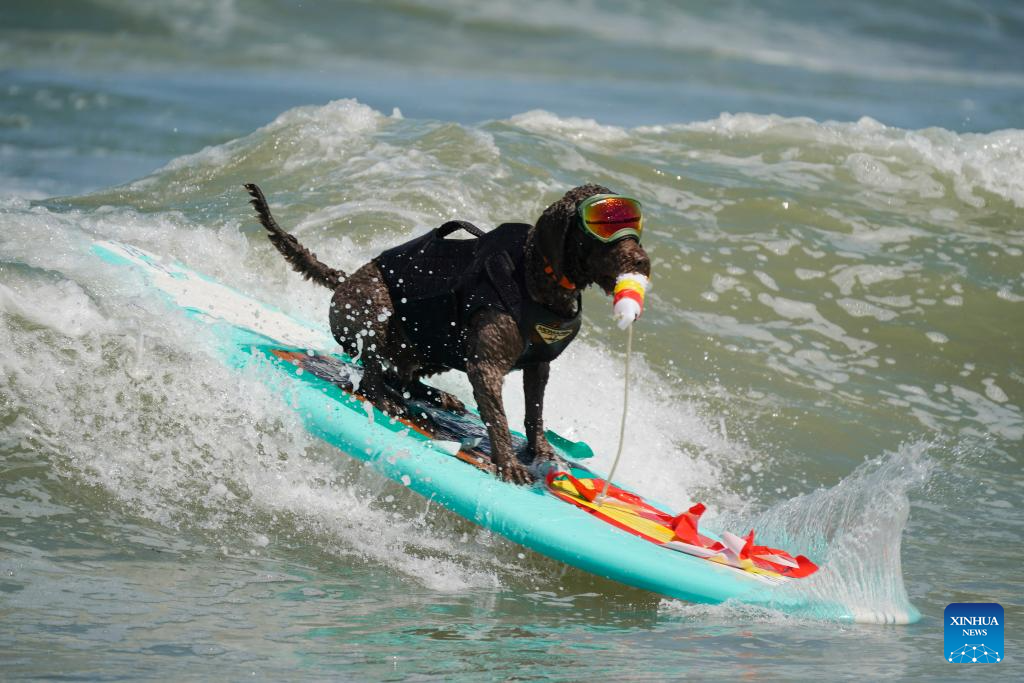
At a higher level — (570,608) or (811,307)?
(811,307)

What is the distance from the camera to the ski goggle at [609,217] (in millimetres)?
4465

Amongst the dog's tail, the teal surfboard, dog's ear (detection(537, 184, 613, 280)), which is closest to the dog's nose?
dog's ear (detection(537, 184, 613, 280))

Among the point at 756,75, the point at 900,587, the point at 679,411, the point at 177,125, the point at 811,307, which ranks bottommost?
the point at 900,587

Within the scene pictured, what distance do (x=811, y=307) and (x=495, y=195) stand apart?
2.76 m

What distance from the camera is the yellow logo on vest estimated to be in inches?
192

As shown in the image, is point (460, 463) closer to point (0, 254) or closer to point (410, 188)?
point (0, 254)

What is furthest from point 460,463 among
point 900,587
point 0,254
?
point 0,254

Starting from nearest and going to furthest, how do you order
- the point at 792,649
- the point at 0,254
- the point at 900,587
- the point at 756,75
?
the point at 792,649 < the point at 900,587 < the point at 0,254 < the point at 756,75

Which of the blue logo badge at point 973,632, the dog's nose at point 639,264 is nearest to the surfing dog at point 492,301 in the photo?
the dog's nose at point 639,264

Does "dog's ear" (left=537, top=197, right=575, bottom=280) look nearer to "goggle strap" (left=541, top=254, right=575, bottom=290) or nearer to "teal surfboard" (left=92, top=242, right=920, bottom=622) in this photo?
"goggle strap" (left=541, top=254, right=575, bottom=290)

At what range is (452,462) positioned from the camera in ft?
Answer: 16.8

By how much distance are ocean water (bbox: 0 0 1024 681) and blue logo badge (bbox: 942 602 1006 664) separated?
0.25ft

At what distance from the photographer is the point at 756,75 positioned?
59.8 ft

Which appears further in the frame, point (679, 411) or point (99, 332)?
point (679, 411)
